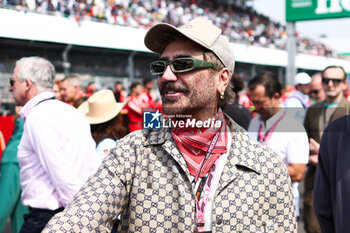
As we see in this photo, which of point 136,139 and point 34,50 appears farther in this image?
point 34,50

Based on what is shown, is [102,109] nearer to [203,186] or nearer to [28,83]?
[28,83]

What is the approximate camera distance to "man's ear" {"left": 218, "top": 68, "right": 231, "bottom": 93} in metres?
1.68

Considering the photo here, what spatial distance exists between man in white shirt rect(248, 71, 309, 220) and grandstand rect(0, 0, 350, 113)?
695cm

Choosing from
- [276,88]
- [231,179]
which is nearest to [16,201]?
[276,88]

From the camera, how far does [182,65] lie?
1546 mm

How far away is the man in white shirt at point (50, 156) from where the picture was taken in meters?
2.49

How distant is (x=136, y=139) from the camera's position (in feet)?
5.10

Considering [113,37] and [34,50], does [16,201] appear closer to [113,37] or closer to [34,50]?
[34,50]

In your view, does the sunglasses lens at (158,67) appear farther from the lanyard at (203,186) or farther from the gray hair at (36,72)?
the gray hair at (36,72)

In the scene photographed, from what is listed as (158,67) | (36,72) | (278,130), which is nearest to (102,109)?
(36,72)

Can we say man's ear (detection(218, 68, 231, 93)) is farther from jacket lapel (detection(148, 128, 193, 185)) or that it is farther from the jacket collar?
jacket lapel (detection(148, 128, 193, 185))

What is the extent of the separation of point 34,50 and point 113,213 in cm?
1615

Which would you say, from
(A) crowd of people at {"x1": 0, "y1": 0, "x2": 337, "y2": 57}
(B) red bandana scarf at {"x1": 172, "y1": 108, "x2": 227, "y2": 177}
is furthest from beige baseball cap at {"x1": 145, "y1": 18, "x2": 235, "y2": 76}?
(A) crowd of people at {"x1": 0, "y1": 0, "x2": 337, "y2": 57}

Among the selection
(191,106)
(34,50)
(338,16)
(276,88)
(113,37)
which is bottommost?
(191,106)
